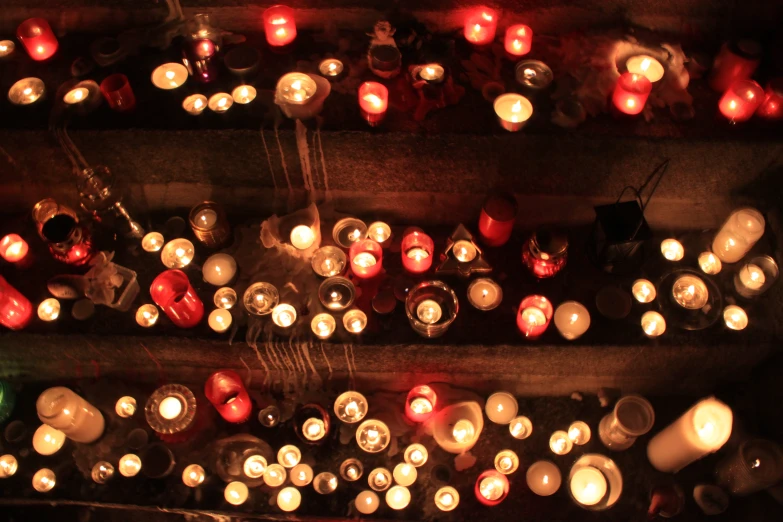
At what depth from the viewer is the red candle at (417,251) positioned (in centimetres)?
179

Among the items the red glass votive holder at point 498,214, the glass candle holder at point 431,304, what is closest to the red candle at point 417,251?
the glass candle holder at point 431,304

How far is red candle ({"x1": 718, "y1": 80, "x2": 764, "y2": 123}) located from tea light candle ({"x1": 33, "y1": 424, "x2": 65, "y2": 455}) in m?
2.39

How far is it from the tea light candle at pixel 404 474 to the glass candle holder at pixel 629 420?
2.08ft

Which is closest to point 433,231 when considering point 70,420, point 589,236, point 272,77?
point 589,236

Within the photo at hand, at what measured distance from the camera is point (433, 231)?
201 cm

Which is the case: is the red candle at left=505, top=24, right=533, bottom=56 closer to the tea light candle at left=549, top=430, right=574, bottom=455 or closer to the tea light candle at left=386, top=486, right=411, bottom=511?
the tea light candle at left=549, top=430, right=574, bottom=455

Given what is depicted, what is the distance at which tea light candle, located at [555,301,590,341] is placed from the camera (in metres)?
1.71

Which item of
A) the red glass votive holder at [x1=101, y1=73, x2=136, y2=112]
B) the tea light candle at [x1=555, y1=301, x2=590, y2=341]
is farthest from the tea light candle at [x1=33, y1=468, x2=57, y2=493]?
the tea light candle at [x1=555, y1=301, x2=590, y2=341]

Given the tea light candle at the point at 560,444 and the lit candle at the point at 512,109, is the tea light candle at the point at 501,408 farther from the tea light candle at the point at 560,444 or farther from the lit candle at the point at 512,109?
the lit candle at the point at 512,109

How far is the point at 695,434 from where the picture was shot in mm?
1540

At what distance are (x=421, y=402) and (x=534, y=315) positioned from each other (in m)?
0.45

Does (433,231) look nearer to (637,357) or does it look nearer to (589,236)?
(589,236)

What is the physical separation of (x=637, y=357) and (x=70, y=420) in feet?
5.78

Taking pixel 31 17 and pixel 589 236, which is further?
pixel 31 17
